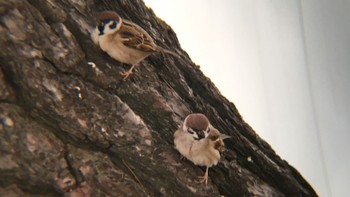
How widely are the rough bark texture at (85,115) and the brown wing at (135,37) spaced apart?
4.5 inches

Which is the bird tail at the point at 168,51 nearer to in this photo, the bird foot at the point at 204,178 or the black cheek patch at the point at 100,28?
the black cheek patch at the point at 100,28

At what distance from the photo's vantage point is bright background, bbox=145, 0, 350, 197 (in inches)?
158

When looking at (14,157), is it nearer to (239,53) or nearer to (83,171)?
(83,171)

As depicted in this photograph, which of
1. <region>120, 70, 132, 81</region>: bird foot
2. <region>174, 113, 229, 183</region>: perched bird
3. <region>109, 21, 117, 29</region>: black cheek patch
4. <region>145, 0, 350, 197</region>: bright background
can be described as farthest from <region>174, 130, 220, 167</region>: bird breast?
<region>145, 0, 350, 197</region>: bright background

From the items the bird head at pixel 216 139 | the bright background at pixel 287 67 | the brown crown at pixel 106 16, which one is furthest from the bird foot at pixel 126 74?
the bright background at pixel 287 67

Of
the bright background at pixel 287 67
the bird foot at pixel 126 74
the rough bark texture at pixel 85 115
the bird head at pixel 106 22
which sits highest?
the bright background at pixel 287 67

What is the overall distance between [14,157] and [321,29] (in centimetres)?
327

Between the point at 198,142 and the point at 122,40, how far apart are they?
62 cm

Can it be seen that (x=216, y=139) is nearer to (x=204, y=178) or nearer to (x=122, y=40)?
(x=204, y=178)

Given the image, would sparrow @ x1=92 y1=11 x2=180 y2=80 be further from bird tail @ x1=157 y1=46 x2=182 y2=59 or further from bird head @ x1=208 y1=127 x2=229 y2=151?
bird head @ x1=208 y1=127 x2=229 y2=151

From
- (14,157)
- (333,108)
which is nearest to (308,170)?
(333,108)

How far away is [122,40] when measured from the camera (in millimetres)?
2014

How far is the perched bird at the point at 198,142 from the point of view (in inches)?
79.7

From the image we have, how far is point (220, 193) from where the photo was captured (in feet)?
7.10
